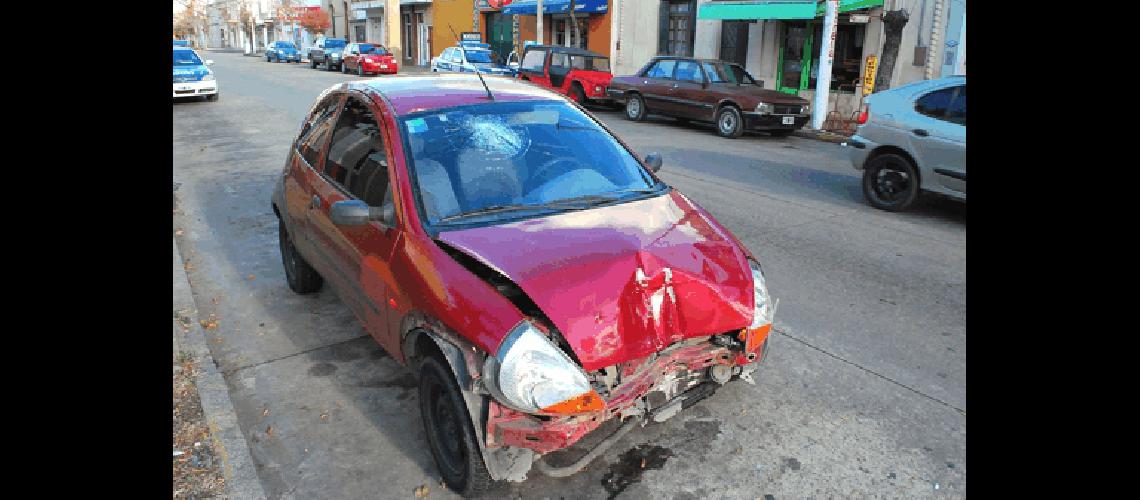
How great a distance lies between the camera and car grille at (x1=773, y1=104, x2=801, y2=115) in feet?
49.5

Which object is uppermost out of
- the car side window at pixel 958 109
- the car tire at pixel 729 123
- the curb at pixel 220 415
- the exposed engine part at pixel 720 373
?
the car side window at pixel 958 109

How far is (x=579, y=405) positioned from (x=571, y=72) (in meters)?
17.9

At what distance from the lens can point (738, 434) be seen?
12.3 feet

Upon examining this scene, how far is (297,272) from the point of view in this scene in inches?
222

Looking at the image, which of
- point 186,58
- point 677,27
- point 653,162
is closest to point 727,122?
point 677,27

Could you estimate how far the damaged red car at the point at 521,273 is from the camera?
2906 mm

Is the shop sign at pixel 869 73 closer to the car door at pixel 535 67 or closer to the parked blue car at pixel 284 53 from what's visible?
the car door at pixel 535 67

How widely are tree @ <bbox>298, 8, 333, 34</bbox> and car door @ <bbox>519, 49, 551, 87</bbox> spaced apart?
4116 centimetres

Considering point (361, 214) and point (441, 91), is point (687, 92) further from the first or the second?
point (361, 214)

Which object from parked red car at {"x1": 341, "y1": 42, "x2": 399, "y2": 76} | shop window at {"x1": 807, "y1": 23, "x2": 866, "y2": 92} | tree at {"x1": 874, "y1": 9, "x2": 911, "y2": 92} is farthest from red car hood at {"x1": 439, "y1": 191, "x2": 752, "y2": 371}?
parked red car at {"x1": 341, "y1": 42, "x2": 399, "y2": 76}

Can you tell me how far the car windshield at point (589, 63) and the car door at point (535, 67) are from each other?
0.81m

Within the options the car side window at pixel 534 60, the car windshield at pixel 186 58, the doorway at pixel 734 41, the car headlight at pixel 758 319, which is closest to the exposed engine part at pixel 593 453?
the car headlight at pixel 758 319

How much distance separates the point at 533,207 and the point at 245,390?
6.74ft
